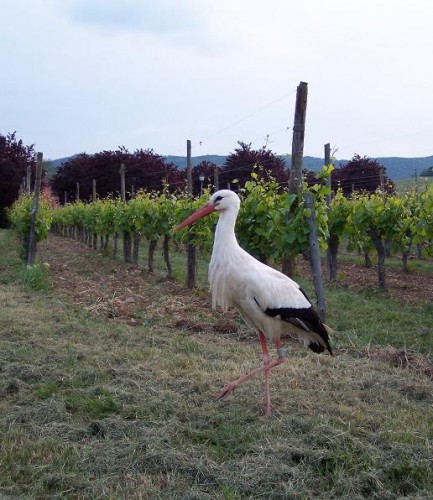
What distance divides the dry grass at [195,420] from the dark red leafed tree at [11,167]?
133 ft

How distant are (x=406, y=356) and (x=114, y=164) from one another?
49688 mm

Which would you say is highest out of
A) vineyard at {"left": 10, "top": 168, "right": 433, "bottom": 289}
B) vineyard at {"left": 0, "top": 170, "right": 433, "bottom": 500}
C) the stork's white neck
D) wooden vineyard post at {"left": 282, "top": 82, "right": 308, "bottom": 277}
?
wooden vineyard post at {"left": 282, "top": 82, "right": 308, "bottom": 277}

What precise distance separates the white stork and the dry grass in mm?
579

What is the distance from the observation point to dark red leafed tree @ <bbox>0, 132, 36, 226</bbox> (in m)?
46.8

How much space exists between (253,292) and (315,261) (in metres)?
3.26

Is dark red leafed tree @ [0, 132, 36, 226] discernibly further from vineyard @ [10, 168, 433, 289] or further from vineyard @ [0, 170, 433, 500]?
vineyard @ [0, 170, 433, 500]

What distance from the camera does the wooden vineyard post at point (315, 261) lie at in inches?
344

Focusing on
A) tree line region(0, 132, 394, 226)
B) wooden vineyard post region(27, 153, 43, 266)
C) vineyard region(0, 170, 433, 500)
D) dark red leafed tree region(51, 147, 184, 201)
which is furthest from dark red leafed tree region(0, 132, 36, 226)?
vineyard region(0, 170, 433, 500)

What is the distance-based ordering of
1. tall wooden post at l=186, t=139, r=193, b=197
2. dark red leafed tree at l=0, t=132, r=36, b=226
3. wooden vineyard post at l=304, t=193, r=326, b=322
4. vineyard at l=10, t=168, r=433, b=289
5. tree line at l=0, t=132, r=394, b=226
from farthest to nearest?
dark red leafed tree at l=0, t=132, r=36, b=226 < tree line at l=0, t=132, r=394, b=226 < tall wooden post at l=186, t=139, r=193, b=197 < vineyard at l=10, t=168, r=433, b=289 < wooden vineyard post at l=304, t=193, r=326, b=322

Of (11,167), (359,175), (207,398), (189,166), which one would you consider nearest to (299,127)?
(207,398)

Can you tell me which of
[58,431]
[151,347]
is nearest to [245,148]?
[151,347]

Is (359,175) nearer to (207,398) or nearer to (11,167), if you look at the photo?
(11,167)

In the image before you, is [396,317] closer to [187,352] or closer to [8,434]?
[187,352]

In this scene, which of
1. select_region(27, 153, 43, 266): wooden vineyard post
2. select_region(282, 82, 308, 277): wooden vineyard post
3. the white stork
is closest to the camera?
the white stork
